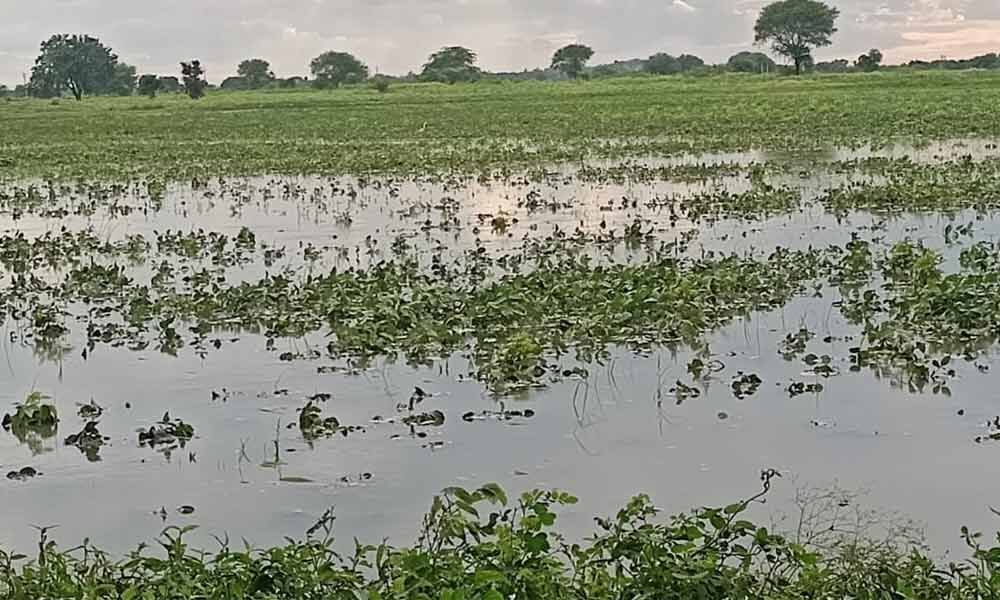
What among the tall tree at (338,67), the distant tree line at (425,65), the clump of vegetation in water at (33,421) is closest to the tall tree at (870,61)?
the distant tree line at (425,65)

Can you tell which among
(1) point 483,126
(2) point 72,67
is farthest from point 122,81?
(1) point 483,126

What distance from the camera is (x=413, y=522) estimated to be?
6.01m

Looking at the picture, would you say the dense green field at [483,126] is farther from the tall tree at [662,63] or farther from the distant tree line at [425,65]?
the tall tree at [662,63]

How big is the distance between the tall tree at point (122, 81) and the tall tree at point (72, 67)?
1.14m

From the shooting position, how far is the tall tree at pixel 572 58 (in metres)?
116

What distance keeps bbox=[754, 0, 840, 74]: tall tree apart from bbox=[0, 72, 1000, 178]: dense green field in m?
35.0

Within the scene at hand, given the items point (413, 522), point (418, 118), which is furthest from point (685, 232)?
point (418, 118)

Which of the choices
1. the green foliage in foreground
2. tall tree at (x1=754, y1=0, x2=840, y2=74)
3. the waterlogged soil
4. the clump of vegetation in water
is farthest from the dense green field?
tall tree at (x1=754, y1=0, x2=840, y2=74)

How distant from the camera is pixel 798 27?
9800 cm

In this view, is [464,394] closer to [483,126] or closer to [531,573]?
[531,573]

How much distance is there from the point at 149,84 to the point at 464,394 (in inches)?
3291

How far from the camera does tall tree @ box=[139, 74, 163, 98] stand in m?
85.9

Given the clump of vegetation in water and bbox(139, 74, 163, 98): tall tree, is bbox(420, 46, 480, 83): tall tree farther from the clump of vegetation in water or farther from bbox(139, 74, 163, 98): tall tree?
the clump of vegetation in water

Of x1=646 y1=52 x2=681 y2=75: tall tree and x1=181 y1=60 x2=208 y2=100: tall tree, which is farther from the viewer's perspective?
x1=646 y1=52 x2=681 y2=75: tall tree
